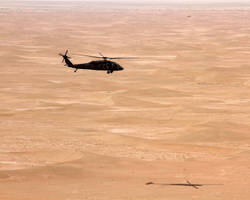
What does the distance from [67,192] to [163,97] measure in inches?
843

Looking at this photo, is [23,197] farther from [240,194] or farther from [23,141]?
[23,141]

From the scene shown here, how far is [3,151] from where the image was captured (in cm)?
2341

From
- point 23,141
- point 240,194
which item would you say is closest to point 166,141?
point 23,141

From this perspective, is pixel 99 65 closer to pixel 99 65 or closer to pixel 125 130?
pixel 99 65

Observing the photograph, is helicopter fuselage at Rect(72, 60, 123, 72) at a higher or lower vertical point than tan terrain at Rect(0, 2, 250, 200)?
higher

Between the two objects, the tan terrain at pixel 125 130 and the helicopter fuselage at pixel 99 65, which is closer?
the tan terrain at pixel 125 130

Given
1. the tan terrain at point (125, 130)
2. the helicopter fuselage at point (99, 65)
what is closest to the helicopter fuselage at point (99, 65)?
the helicopter fuselage at point (99, 65)

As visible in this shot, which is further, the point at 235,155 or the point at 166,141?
the point at 166,141

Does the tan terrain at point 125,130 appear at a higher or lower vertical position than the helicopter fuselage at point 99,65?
lower

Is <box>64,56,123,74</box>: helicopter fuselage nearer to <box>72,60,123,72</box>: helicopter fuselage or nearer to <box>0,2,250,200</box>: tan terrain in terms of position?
<box>72,60,123,72</box>: helicopter fuselage

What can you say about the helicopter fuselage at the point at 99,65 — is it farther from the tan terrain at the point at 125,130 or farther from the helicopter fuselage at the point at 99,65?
the tan terrain at the point at 125,130

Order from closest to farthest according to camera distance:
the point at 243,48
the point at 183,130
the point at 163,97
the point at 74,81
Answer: the point at 183,130 < the point at 163,97 < the point at 74,81 < the point at 243,48

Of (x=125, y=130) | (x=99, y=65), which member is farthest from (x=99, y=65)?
(x=125, y=130)

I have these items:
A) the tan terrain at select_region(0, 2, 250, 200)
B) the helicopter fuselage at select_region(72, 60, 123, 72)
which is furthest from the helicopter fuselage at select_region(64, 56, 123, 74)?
the tan terrain at select_region(0, 2, 250, 200)
